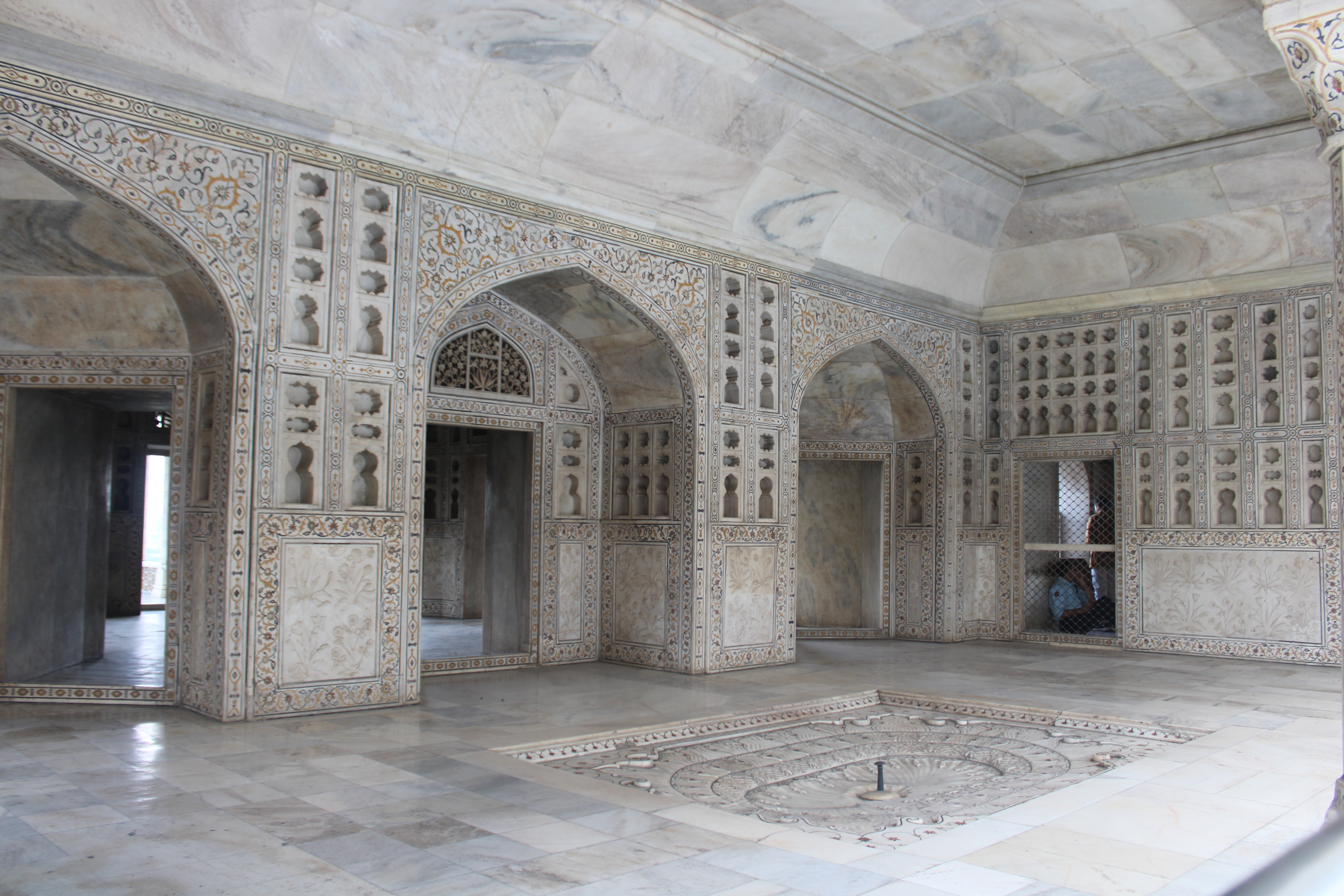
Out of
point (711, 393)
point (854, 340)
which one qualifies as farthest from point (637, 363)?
point (854, 340)

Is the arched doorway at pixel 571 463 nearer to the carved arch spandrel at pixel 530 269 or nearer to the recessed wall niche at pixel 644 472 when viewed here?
the recessed wall niche at pixel 644 472

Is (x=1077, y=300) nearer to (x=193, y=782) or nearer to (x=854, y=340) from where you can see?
(x=854, y=340)

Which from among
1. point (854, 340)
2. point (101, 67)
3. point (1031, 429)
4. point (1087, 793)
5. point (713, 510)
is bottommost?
point (1087, 793)

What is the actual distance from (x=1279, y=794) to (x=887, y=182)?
5.93 metres

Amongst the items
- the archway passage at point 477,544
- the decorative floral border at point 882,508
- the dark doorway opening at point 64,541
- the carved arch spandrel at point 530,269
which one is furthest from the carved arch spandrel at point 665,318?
the decorative floral border at point 882,508

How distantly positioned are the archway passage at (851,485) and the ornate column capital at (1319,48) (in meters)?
6.99

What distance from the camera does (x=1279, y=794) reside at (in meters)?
4.62

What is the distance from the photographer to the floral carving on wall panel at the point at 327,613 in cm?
598

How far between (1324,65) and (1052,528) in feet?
27.3

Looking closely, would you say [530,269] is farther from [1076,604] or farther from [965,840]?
[1076,604]

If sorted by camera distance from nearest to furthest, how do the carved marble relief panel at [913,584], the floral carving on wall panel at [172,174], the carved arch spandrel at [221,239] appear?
the floral carving on wall panel at [172,174], the carved arch spandrel at [221,239], the carved marble relief panel at [913,584]

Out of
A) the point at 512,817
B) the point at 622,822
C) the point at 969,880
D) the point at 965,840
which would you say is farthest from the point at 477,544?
the point at 969,880

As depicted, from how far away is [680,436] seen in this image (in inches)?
333

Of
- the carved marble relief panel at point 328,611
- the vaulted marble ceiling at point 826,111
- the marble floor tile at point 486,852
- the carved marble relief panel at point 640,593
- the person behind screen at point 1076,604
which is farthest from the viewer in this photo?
the person behind screen at point 1076,604
